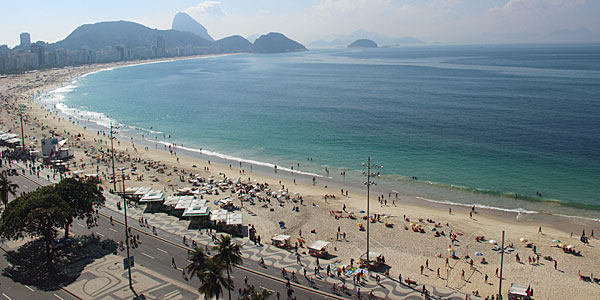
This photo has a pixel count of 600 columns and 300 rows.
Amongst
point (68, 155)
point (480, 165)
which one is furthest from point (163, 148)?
point (480, 165)

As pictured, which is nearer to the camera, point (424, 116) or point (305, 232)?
point (305, 232)

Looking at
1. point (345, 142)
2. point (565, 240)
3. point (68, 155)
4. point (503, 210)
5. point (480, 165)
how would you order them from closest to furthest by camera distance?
point (565, 240) < point (503, 210) < point (480, 165) < point (68, 155) < point (345, 142)

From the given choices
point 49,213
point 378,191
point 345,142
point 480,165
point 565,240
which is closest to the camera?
point 49,213

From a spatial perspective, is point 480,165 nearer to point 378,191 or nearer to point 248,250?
point 378,191

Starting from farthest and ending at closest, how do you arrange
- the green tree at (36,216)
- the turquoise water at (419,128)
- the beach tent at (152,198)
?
the turquoise water at (419,128), the beach tent at (152,198), the green tree at (36,216)

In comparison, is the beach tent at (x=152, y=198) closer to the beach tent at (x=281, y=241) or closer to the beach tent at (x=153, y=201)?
the beach tent at (x=153, y=201)

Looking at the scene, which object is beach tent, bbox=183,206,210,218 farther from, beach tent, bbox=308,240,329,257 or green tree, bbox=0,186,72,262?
beach tent, bbox=308,240,329,257

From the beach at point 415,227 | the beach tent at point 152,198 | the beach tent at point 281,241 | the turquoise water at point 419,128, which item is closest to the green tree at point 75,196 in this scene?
the beach tent at point 152,198
